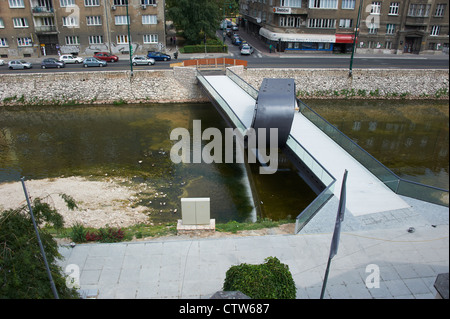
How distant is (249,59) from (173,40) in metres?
14.6

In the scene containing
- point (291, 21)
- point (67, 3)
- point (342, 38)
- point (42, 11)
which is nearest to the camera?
point (42, 11)

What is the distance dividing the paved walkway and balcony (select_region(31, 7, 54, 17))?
3951 centimetres

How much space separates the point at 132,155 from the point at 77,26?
28.1 metres

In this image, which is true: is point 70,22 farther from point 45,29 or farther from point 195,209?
point 195,209

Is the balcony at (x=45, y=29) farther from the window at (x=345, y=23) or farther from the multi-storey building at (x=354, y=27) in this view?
the window at (x=345, y=23)

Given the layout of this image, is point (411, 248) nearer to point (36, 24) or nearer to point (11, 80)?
point (11, 80)

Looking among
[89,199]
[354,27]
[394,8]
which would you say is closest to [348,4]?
[354,27]

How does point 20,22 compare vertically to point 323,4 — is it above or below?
below

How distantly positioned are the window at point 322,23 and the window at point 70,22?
2946 cm

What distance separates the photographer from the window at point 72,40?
149 ft

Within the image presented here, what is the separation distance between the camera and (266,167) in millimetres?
23016

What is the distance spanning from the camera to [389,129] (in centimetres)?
3077

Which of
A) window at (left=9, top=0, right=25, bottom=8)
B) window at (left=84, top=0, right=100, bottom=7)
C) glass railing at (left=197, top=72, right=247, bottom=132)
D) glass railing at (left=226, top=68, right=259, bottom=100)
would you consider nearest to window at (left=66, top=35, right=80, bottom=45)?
window at (left=84, top=0, right=100, bottom=7)
